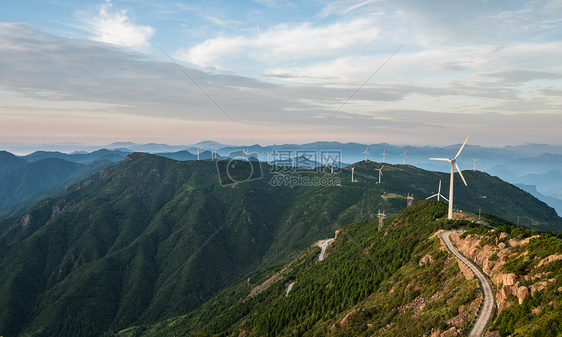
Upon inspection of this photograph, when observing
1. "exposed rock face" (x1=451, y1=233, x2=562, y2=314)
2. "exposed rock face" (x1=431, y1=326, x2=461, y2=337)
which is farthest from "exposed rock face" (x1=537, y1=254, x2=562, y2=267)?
"exposed rock face" (x1=431, y1=326, x2=461, y2=337)

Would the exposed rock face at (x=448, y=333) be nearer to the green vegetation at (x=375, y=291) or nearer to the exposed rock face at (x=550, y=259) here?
the green vegetation at (x=375, y=291)

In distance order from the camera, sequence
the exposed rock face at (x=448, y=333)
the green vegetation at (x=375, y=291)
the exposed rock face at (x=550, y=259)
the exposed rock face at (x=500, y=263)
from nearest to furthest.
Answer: the exposed rock face at (x=500, y=263) → the exposed rock face at (x=448, y=333) → the exposed rock face at (x=550, y=259) → the green vegetation at (x=375, y=291)

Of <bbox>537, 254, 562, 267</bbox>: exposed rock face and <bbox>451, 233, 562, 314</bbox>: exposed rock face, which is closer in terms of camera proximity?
<bbox>451, 233, 562, 314</bbox>: exposed rock face

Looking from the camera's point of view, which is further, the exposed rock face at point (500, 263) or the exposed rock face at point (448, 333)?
the exposed rock face at point (448, 333)

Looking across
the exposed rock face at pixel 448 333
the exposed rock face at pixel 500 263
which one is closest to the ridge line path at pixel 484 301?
the exposed rock face at pixel 500 263

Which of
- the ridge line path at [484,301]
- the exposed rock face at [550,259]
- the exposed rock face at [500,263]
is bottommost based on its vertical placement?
the ridge line path at [484,301]

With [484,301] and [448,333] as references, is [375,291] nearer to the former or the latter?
[484,301]

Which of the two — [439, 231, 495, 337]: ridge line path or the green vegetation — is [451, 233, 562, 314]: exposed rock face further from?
the green vegetation

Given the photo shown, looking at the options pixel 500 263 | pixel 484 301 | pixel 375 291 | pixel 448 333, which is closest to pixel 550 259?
pixel 500 263

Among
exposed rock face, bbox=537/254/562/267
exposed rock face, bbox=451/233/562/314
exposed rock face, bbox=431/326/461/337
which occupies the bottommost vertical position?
exposed rock face, bbox=431/326/461/337

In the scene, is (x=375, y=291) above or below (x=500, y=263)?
below

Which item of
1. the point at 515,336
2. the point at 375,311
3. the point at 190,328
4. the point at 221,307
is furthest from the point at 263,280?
the point at 515,336
